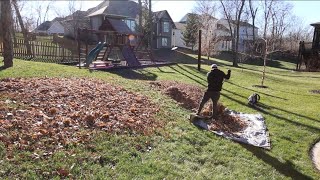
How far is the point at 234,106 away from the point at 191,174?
251 inches

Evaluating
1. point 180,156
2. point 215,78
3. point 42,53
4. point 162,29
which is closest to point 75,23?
point 162,29

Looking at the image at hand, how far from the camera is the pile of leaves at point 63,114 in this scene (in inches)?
224

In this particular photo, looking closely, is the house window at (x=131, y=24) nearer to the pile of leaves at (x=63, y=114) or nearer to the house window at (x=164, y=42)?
the house window at (x=164, y=42)

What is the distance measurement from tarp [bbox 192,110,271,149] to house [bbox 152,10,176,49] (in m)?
43.0

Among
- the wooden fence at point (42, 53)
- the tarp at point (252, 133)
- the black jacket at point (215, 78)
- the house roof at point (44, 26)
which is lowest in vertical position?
the tarp at point (252, 133)

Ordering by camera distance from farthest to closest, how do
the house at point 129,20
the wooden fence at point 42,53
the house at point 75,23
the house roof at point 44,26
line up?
the house roof at point 44,26, the house at point 75,23, the house at point 129,20, the wooden fence at point 42,53

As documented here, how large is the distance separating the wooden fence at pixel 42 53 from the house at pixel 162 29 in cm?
3054

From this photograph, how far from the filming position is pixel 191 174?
562cm

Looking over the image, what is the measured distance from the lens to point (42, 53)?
21.4 m

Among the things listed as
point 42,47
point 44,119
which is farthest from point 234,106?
point 42,47

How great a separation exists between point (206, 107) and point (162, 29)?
145 ft

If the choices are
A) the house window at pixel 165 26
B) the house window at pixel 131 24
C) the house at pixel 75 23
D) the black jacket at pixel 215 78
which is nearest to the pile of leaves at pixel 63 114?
the black jacket at pixel 215 78

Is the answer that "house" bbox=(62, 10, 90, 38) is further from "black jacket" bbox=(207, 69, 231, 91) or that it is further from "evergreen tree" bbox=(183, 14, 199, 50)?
"black jacket" bbox=(207, 69, 231, 91)

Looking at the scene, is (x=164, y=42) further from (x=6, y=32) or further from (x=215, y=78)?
(x=215, y=78)
